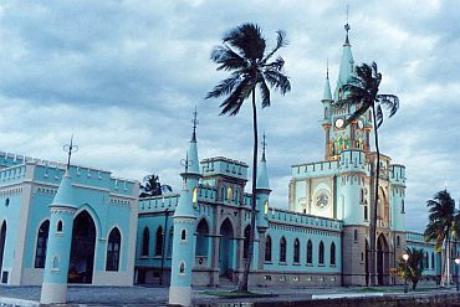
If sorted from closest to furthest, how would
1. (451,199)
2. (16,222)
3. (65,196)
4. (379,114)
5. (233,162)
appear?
1. (65,196)
2. (16,222)
3. (379,114)
4. (233,162)
5. (451,199)

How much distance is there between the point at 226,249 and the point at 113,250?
9.69m

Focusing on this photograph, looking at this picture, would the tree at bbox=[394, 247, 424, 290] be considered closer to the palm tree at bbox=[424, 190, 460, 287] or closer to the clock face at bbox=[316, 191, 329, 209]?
the clock face at bbox=[316, 191, 329, 209]

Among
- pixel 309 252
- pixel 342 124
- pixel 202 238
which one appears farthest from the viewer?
pixel 342 124

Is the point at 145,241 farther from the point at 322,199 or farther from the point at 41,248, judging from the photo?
the point at 322,199

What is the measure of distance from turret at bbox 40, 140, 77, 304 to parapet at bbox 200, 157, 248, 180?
Result: 1700cm

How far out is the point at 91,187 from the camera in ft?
102

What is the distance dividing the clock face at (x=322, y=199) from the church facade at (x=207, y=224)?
10cm

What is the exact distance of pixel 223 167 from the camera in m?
37.8

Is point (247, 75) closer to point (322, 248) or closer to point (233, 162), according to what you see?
point (233, 162)

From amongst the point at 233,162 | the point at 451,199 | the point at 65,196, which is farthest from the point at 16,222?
the point at 451,199

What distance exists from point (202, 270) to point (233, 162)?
7.90 metres

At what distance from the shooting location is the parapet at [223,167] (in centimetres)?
3766

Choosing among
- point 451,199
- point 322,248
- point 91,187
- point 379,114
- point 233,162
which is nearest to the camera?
point 91,187

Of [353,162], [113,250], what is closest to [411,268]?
[353,162]
